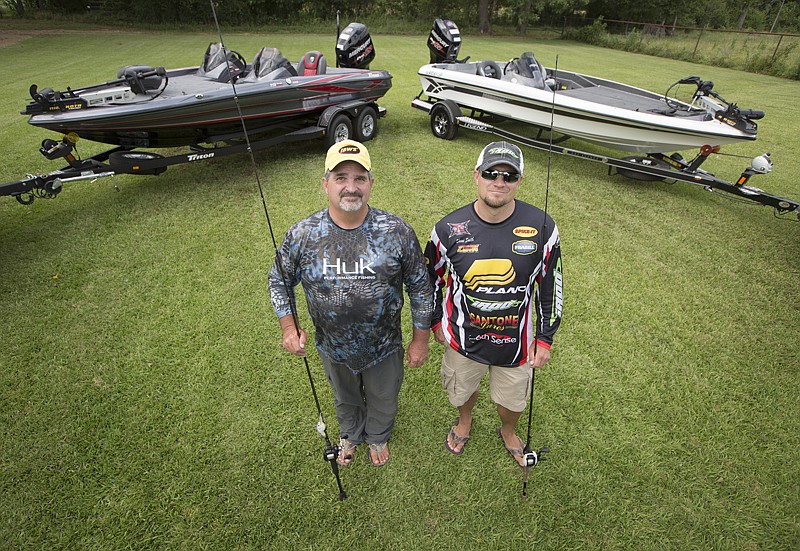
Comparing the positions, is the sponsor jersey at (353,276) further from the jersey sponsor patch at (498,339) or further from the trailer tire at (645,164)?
the trailer tire at (645,164)

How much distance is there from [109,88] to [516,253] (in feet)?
16.5

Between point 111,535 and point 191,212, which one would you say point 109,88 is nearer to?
point 191,212

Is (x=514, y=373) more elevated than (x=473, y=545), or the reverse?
(x=514, y=373)

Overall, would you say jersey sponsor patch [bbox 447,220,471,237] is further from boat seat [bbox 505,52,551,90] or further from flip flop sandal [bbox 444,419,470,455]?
boat seat [bbox 505,52,551,90]

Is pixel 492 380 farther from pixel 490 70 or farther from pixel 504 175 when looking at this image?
pixel 490 70

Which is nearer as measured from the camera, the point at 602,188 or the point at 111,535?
the point at 111,535

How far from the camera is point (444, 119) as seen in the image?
6.93 m

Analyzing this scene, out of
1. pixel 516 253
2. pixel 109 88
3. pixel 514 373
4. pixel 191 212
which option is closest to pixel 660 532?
pixel 514 373

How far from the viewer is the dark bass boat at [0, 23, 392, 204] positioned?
4059mm

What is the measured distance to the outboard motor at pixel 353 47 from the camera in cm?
678

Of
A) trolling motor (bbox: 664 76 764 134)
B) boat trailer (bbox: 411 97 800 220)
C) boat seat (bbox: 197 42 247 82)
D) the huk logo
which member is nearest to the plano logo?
the huk logo

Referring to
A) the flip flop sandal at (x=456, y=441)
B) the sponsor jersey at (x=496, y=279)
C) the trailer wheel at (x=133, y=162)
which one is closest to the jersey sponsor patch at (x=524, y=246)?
the sponsor jersey at (x=496, y=279)

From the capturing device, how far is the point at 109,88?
4.64 m

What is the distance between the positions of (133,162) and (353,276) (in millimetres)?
3885
